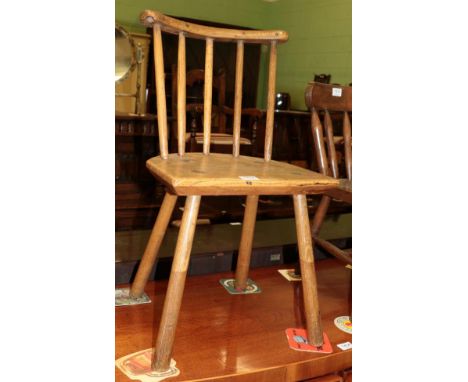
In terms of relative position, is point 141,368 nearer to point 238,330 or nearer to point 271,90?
point 238,330

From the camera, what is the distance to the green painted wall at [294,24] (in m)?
4.36

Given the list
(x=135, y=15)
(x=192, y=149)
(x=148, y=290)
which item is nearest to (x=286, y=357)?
(x=148, y=290)

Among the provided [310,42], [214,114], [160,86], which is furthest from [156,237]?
[310,42]

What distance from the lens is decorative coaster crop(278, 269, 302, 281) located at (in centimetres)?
146

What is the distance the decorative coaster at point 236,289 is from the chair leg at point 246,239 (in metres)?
0.01

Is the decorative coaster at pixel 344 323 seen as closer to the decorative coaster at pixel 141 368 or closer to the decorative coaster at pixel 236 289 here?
the decorative coaster at pixel 236 289

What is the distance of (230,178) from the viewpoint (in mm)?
863

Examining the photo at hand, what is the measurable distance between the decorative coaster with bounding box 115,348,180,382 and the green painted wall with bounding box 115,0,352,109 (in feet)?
11.8

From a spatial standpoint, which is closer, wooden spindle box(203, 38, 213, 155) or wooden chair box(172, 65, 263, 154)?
wooden spindle box(203, 38, 213, 155)

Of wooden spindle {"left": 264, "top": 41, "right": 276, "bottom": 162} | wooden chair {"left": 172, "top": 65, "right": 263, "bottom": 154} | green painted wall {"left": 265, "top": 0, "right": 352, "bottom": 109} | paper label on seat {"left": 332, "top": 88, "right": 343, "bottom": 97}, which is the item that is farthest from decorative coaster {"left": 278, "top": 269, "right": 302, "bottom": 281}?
green painted wall {"left": 265, "top": 0, "right": 352, "bottom": 109}

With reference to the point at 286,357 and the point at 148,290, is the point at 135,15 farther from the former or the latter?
the point at 286,357

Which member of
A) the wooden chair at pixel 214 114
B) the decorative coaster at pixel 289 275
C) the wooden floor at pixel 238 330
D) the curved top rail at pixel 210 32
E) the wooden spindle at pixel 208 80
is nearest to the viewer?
the wooden floor at pixel 238 330

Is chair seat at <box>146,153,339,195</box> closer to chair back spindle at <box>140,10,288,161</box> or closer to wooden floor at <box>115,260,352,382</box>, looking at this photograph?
chair back spindle at <box>140,10,288,161</box>

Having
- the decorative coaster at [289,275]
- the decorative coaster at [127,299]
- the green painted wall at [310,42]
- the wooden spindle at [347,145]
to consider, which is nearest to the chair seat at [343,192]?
the wooden spindle at [347,145]
